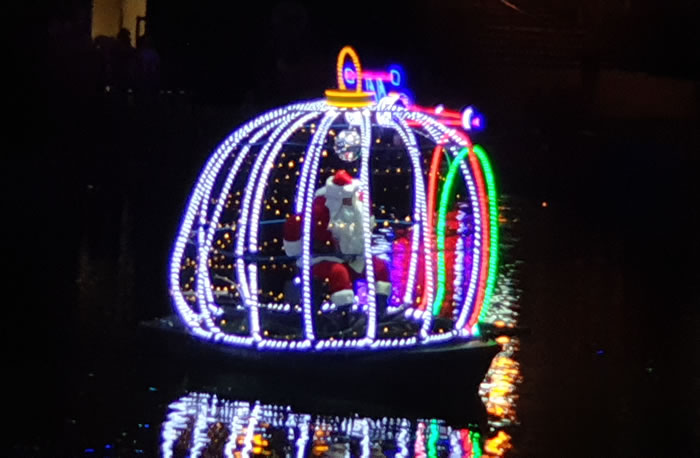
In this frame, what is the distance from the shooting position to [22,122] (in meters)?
23.8

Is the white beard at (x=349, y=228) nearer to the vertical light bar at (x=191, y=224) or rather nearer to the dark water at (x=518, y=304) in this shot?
the vertical light bar at (x=191, y=224)

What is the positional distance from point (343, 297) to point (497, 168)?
15.5 metres

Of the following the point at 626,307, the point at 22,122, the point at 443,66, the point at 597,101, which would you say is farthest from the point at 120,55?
the point at 626,307

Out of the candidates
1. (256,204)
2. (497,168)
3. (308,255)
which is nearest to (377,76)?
(256,204)

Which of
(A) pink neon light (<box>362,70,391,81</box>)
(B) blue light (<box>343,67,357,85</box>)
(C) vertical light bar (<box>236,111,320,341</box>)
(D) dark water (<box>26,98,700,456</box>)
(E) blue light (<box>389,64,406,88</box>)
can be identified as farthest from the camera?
(E) blue light (<box>389,64,406,88</box>)

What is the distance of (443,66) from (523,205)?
11.9 meters

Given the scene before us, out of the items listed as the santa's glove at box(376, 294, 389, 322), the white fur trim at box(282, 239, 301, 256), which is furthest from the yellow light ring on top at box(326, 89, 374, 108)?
the santa's glove at box(376, 294, 389, 322)

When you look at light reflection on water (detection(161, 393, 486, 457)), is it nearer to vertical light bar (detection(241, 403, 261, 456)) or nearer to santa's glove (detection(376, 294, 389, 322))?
vertical light bar (detection(241, 403, 261, 456))

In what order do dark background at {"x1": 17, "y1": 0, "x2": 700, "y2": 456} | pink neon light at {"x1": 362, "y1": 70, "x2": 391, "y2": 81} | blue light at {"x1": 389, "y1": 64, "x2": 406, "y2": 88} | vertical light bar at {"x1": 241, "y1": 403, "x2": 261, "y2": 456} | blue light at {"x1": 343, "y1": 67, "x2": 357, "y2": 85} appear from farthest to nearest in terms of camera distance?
blue light at {"x1": 389, "y1": 64, "x2": 406, "y2": 88}
dark background at {"x1": 17, "y1": 0, "x2": 700, "y2": 456}
pink neon light at {"x1": 362, "y1": 70, "x2": 391, "y2": 81}
blue light at {"x1": 343, "y1": 67, "x2": 357, "y2": 85}
vertical light bar at {"x1": 241, "y1": 403, "x2": 261, "y2": 456}

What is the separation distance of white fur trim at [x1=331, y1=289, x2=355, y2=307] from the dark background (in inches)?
54.0

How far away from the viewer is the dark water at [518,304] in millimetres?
8984

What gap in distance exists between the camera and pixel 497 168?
24906mm

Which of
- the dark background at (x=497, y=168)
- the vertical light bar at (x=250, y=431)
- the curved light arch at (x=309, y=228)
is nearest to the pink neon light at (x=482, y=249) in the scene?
the curved light arch at (x=309, y=228)

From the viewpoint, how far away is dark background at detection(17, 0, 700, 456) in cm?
1035
